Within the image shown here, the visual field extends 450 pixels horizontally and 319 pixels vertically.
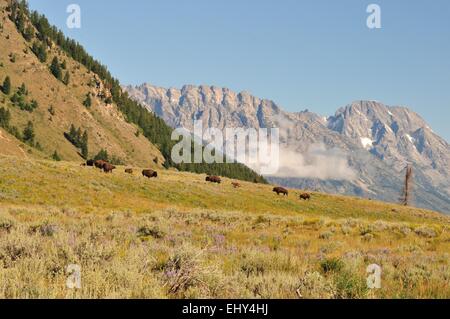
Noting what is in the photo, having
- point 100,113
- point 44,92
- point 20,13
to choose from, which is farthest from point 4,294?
point 20,13

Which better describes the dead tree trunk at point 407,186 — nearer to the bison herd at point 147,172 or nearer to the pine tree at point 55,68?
the bison herd at point 147,172

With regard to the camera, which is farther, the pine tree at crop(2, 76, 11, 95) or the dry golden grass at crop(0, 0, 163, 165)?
the pine tree at crop(2, 76, 11, 95)

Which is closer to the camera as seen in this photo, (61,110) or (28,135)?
(28,135)

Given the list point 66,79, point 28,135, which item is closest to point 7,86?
point 28,135

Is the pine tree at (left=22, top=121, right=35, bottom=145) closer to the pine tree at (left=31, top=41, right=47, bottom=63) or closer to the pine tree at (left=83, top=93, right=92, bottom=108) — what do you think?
the pine tree at (left=83, top=93, right=92, bottom=108)

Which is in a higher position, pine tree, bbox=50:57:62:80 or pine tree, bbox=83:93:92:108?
pine tree, bbox=50:57:62:80

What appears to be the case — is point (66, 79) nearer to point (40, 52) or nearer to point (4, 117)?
point (40, 52)

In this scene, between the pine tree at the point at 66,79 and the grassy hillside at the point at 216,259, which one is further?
the pine tree at the point at 66,79

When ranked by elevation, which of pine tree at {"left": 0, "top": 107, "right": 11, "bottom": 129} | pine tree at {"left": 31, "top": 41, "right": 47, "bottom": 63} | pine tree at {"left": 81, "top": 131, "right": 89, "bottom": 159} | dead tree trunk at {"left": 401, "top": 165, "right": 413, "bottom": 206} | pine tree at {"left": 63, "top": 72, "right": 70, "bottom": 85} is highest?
pine tree at {"left": 31, "top": 41, "right": 47, "bottom": 63}

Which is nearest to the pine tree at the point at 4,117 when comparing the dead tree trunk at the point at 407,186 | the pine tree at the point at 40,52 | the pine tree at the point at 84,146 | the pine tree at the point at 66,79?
the pine tree at the point at 84,146

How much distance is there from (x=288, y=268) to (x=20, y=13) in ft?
580

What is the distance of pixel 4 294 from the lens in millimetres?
6312

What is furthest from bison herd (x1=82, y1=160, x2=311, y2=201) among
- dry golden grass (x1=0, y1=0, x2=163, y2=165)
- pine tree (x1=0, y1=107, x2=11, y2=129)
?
pine tree (x1=0, y1=107, x2=11, y2=129)
